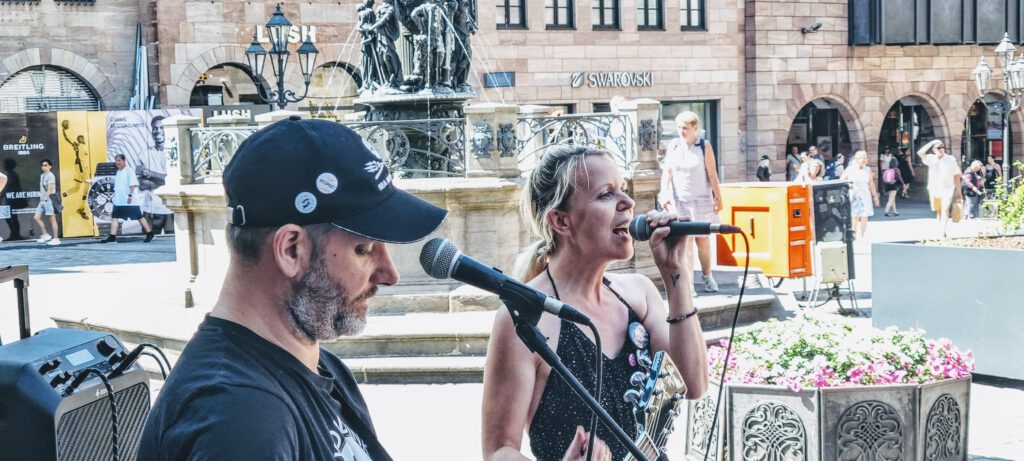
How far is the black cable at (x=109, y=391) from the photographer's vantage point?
3561 mm

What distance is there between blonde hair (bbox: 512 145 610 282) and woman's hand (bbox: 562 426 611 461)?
824 millimetres

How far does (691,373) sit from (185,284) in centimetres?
922

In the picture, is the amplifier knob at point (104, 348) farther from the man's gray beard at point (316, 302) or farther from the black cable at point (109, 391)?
the man's gray beard at point (316, 302)

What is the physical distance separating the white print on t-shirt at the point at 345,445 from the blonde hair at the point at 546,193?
5.02 ft

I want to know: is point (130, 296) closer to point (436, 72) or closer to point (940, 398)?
point (436, 72)

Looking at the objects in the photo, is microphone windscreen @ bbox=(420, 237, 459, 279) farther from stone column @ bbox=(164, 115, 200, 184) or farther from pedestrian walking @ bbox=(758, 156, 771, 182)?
pedestrian walking @ bbox=(758, 156, 771, 182)

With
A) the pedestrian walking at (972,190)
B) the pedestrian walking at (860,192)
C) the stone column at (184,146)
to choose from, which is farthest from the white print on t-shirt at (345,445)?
the pedestrian walking at (972,190)

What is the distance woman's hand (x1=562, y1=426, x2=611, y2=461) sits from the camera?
124 inches

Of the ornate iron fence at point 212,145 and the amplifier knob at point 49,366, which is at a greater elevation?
the ornate iron fence at point 212,145

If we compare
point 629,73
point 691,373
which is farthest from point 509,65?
point 691,373

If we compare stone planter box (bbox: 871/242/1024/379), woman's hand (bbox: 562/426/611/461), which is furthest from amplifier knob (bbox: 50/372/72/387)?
stone planter box (bbox: 871/242/1024/379)

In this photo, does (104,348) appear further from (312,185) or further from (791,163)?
(791,163)

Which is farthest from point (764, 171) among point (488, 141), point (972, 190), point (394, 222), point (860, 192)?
point (394, 222)

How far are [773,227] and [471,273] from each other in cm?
1121
